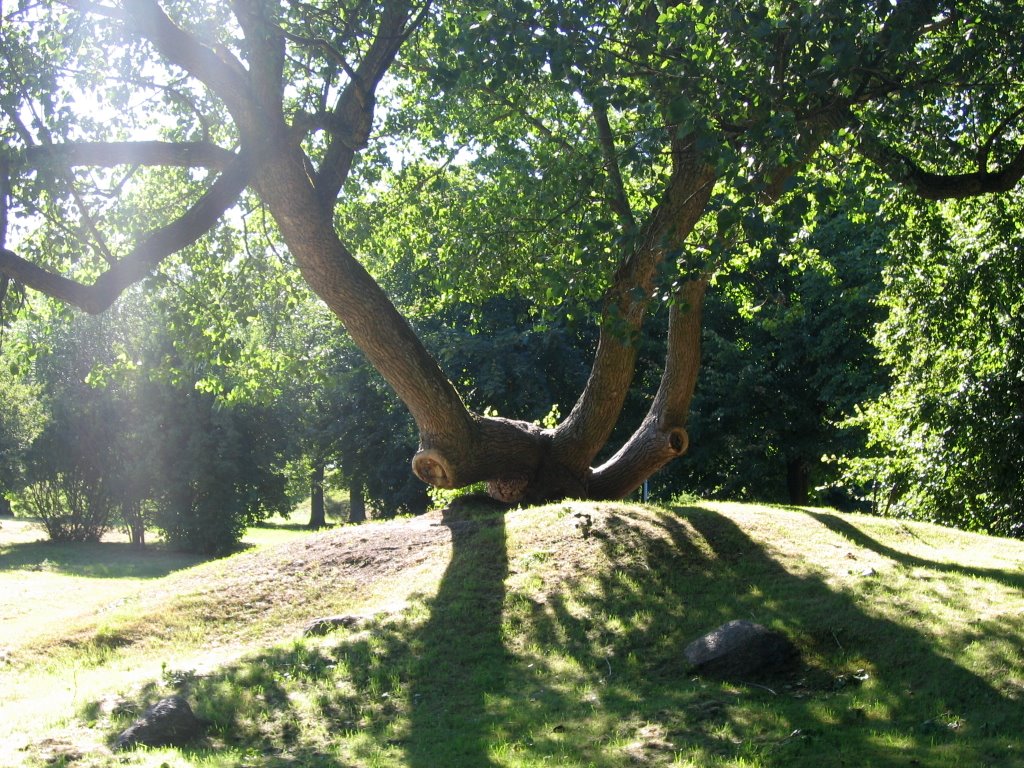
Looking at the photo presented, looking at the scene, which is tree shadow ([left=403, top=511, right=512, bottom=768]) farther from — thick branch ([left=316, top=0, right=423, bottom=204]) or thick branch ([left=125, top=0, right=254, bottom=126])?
thick branch ([left=125, top=0, right=254, bottom=126])

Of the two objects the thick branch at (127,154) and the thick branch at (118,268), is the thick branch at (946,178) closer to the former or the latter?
the thick branch at (118,268)

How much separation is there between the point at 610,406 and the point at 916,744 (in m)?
6.95

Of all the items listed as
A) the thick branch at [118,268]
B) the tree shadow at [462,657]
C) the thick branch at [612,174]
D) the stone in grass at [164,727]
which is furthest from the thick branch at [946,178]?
the stone in grass at [164,727]

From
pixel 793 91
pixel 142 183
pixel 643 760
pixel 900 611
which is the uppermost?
pixel 142 183

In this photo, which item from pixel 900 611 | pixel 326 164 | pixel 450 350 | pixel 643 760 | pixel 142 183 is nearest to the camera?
pixel 643 760

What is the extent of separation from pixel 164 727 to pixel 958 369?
534 inches

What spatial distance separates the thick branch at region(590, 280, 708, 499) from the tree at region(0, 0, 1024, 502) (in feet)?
0.10

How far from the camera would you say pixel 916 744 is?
6145 mm

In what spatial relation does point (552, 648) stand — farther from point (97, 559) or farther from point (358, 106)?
point (97, 559)

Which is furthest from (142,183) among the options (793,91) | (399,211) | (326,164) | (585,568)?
(793,91)

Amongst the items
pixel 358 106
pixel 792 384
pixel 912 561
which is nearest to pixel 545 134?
pixel 358 106

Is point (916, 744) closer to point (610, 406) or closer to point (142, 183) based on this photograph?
point (610, 406)

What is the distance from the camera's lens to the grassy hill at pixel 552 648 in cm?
654

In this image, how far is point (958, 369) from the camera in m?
16.2
